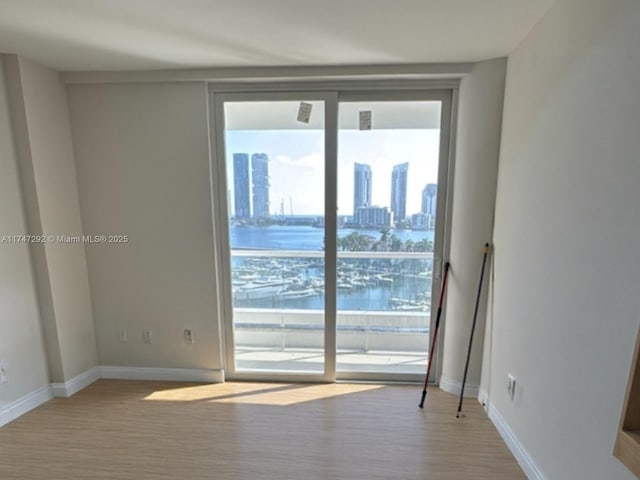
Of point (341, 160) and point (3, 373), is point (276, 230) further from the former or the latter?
point (3, 373)

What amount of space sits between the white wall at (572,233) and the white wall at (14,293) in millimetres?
3286

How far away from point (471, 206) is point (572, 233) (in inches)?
35.9

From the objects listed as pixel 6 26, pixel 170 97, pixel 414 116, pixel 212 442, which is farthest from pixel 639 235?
pixel 6 26

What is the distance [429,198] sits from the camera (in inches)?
102

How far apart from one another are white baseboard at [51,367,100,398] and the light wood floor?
0.23ft

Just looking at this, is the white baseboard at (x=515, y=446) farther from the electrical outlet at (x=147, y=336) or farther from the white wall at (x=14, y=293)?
the white wall at (x=14, y=293)

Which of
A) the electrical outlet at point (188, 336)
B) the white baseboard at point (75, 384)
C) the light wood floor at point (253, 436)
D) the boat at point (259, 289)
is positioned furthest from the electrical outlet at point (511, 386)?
the white baseboard at point (75, 384)

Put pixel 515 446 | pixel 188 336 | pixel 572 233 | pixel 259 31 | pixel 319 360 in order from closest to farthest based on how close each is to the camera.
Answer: pixel 572 233 < pixel 259 31 < pixel 515 446 < pixel 188 336 < pixel 319 360

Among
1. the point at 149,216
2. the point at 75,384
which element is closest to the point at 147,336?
the point at 75,384

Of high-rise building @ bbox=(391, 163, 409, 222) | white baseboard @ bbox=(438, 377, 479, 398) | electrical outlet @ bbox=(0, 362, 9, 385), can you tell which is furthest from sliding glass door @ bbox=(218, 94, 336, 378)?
electrical outlet @ bbox=(0, 362, 9, 385)

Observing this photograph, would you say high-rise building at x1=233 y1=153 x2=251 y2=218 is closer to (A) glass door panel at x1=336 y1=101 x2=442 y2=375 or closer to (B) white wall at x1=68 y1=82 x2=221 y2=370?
(B) white wall at x1=68 y1=82 x2=221 y2=370

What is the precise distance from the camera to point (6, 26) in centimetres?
176

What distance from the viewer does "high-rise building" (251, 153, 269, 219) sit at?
264 centimetres

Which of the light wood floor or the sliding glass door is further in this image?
the sliding glass door
